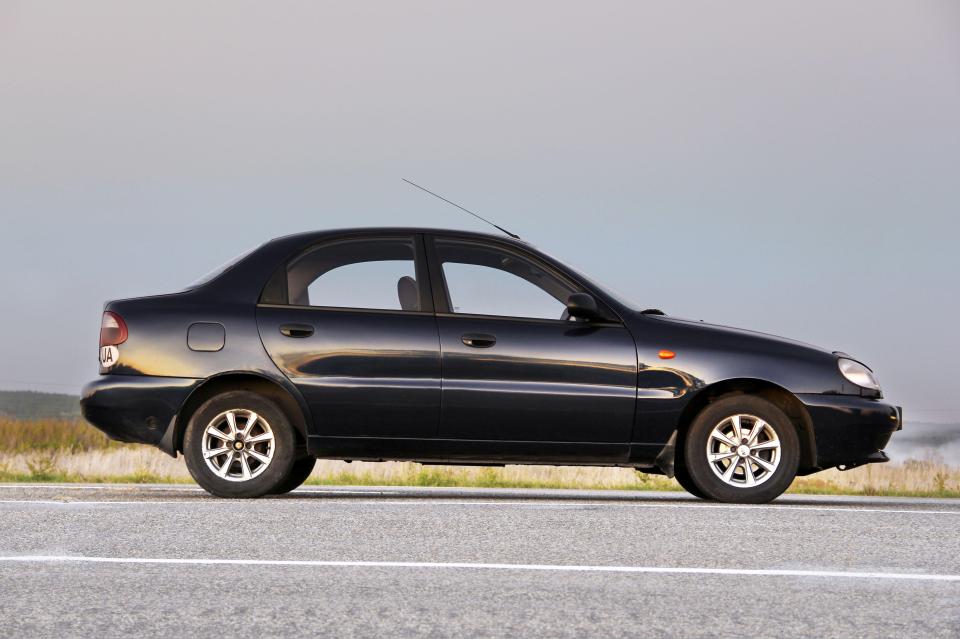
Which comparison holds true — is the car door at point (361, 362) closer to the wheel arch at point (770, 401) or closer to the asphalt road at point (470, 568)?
the asphalt road at point (470, 568)

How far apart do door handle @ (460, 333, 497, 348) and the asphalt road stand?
1062 mm

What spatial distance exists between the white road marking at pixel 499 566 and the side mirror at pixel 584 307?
294 centimetres

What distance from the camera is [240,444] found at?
8.84m

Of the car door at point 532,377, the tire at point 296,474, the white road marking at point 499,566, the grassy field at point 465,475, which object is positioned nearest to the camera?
the white road marking at point 499,566

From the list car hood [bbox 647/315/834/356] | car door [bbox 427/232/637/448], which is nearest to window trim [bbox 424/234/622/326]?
car door [bbox 427/232/637/448]

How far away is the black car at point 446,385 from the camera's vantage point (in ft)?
28.7

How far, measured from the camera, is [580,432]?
28.8ft

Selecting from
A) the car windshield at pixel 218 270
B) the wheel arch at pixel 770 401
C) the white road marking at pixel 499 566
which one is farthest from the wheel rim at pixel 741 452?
the car windshield at pixel 218 270

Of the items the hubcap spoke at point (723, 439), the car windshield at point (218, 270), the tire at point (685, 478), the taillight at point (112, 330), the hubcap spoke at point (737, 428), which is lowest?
the tire at point (685, 478)

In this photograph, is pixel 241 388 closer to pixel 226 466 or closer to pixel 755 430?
pixel 226 466

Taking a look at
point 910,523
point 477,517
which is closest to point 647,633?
point 477,517

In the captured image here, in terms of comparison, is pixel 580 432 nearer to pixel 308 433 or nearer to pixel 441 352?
pixel 441 352

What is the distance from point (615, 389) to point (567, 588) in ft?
11.1

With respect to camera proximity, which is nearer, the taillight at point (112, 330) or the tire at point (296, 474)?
the taillight at point (112, 330)
